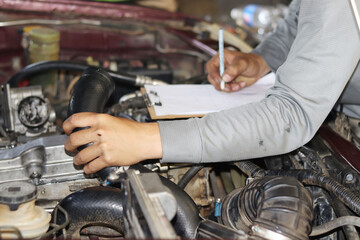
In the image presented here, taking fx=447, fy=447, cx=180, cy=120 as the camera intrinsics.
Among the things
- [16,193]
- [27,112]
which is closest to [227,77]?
[27,112]

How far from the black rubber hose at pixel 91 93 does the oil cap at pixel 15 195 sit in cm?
24

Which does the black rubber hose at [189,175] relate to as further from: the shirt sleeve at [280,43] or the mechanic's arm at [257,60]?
the shirt sleeve at [280,43]

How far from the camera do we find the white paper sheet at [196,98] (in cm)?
141

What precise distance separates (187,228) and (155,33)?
151cm

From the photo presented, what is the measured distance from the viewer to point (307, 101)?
1111 millimetres

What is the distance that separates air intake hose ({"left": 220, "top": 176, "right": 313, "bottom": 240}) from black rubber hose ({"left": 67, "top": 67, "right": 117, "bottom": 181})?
38 centimetres

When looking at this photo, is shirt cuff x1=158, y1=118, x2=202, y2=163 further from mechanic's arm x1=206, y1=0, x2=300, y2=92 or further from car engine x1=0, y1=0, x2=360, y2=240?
mechanic's arm x1=206, y1=0, x2=300, y2=92

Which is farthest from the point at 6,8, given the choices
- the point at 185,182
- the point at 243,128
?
the point at 243,128

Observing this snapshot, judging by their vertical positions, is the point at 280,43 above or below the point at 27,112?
above

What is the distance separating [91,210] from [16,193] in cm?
20

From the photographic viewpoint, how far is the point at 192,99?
153cm

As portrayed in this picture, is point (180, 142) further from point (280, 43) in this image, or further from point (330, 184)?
point (280, 43)

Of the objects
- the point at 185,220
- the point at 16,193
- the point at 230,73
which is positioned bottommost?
the point at 185,220

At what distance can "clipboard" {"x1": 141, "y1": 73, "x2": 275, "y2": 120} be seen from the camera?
1.38 meters
